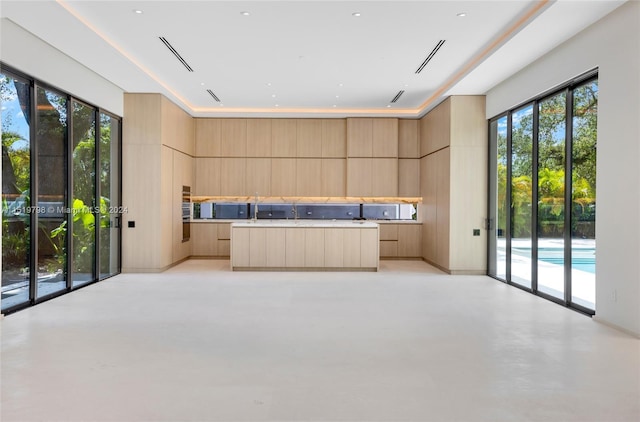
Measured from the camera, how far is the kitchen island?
28.6 ft

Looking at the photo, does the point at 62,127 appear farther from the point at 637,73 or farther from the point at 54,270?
the point at 637,73

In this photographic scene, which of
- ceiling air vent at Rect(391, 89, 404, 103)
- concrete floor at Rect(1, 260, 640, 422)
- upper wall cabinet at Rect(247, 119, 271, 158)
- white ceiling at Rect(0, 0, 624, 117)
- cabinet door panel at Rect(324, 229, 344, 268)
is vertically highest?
ceiling air vent at Rect(391, 89, 404, 103)

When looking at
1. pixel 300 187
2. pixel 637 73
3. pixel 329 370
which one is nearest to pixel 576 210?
pixel 637 73

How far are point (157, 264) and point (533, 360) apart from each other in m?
6.81

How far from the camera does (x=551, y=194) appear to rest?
619 cm

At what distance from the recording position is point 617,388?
3094mm

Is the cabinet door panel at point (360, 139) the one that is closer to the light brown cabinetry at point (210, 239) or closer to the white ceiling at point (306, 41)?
the white ceiling at point (306, 41)

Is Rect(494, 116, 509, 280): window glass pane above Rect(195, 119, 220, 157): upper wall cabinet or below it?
below

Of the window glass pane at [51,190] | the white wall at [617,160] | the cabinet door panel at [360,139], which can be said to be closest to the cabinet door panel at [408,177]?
the cabinet door panel at [360,139]

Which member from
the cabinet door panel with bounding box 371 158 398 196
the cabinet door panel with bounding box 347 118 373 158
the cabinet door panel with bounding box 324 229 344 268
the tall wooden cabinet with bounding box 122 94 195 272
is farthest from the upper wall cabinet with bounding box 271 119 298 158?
the tall wooden cabinet with bounding box 122 94 195 272

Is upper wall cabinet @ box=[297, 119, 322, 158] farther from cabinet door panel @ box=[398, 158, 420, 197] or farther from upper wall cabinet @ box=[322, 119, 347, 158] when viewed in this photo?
cabinet door panel @ box=[398, 158, 420, 197]

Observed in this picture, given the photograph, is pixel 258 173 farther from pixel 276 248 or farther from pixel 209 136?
pixel 276 248

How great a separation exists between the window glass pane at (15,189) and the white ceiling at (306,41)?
2.84ft

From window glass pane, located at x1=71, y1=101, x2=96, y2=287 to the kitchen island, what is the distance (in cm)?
257
